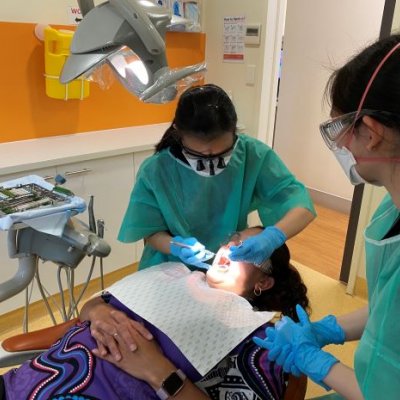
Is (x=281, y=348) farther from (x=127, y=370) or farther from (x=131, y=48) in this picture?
(x=131, y=48)

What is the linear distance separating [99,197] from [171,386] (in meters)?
1.49

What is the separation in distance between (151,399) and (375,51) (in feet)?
3.28

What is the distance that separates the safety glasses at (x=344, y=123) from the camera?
780mm

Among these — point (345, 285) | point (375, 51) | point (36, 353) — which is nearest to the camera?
point (375, 51)

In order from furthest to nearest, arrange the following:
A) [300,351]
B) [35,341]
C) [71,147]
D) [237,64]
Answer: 1. [237,64]
2. [71,147]
3. [35,341]
4. [300,351]

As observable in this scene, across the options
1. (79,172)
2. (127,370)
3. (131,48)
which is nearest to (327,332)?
(127,370)

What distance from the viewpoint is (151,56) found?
0.98 metres

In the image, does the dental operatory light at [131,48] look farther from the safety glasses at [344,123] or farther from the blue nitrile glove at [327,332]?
the blue nitrile glove at [327,332]

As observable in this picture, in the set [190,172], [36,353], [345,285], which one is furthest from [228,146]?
[345,285]

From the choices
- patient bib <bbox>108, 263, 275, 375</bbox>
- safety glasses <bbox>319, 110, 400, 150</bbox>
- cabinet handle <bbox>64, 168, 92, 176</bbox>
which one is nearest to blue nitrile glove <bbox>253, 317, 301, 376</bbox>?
patient bib <bbox>108, 263, 275, 375</bbox>

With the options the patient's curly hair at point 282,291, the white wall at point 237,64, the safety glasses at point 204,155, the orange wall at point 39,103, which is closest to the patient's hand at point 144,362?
the patient's curly hair at point 282,291

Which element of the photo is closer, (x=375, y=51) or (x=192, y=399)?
(x=375, y=51)

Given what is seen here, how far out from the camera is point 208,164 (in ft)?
4.82

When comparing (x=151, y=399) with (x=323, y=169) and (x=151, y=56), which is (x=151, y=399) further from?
(x=323, y=169)
